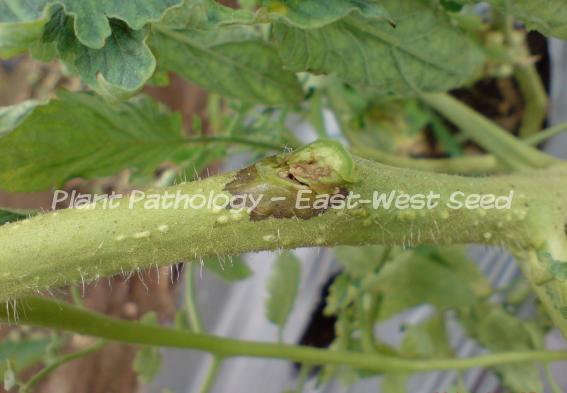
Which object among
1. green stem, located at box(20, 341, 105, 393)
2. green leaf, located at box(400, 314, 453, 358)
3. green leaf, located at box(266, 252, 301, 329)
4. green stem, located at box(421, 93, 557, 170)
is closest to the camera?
green stem, located at box(20, 341, 105, 393)

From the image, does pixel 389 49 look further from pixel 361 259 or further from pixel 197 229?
pixel 361 259

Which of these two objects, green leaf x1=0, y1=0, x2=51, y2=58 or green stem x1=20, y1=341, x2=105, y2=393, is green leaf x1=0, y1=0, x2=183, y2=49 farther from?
green stem x1=20, y1=341, x2=105, y2=393

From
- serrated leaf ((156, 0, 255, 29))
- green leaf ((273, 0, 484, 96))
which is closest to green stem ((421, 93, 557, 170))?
green leaf ((273, 0, 484, 96))

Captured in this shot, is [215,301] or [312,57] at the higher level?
[312,57]

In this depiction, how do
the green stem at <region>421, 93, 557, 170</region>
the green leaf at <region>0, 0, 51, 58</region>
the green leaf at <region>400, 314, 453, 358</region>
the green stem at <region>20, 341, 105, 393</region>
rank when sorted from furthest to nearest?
the green leaf at <region>400, 314, 453, 358</region>, the green stem at <region>421, 93, 557, 170</region>, the green stem at <region>20, 341, 105, 393</region>, the green leaf at <region>0, 0, 51, 58</region>

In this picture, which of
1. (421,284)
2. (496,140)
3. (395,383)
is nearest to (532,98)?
(496,140)

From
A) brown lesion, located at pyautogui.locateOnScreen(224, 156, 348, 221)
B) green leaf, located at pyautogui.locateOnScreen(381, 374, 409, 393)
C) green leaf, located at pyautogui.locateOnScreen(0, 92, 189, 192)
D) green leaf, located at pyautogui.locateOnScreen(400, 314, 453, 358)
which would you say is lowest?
green leaf, located at pyautogui.locateOnScreen(400, 314, 453, 358)

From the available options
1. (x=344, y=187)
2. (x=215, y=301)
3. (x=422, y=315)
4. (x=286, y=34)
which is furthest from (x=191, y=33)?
(x=215, y=301)

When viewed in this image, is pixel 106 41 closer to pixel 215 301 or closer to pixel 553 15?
pixel 553 15

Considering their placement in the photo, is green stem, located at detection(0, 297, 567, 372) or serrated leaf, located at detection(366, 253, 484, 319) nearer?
green stem, located at detection(0, 297, 567, 372)
